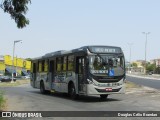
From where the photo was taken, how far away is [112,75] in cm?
2130

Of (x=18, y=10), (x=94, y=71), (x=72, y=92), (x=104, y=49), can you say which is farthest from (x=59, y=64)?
(x=18, y=10)

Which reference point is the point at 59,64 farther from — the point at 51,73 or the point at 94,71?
the point at 94,71

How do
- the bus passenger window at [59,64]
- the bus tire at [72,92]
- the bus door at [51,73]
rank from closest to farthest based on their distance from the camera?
the bus tire at [72,92] → the bus passenger window at [59,64] → the bus door at [51,73]

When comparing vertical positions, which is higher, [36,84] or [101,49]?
[101,49]

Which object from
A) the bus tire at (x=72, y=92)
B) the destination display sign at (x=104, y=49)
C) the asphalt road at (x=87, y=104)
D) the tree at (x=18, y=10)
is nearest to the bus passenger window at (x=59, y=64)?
the bus tire at (x=72, y=92)

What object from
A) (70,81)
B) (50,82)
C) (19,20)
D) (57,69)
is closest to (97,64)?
(70,81)

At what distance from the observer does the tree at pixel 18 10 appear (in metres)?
10.8

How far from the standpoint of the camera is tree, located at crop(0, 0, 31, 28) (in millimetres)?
10789

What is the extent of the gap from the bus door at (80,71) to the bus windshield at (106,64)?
645 mm

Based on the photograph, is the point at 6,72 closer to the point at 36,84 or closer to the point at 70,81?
the point at 36,84

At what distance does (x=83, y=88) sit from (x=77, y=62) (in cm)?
168

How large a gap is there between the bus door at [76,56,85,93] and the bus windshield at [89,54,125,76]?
65 centimetres

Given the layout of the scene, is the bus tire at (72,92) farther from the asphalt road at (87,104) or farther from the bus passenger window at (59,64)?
the bus passenger window at (59,64)

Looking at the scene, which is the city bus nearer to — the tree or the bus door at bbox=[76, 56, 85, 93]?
the bus door at bbox=[76, 56, 85, 93]
